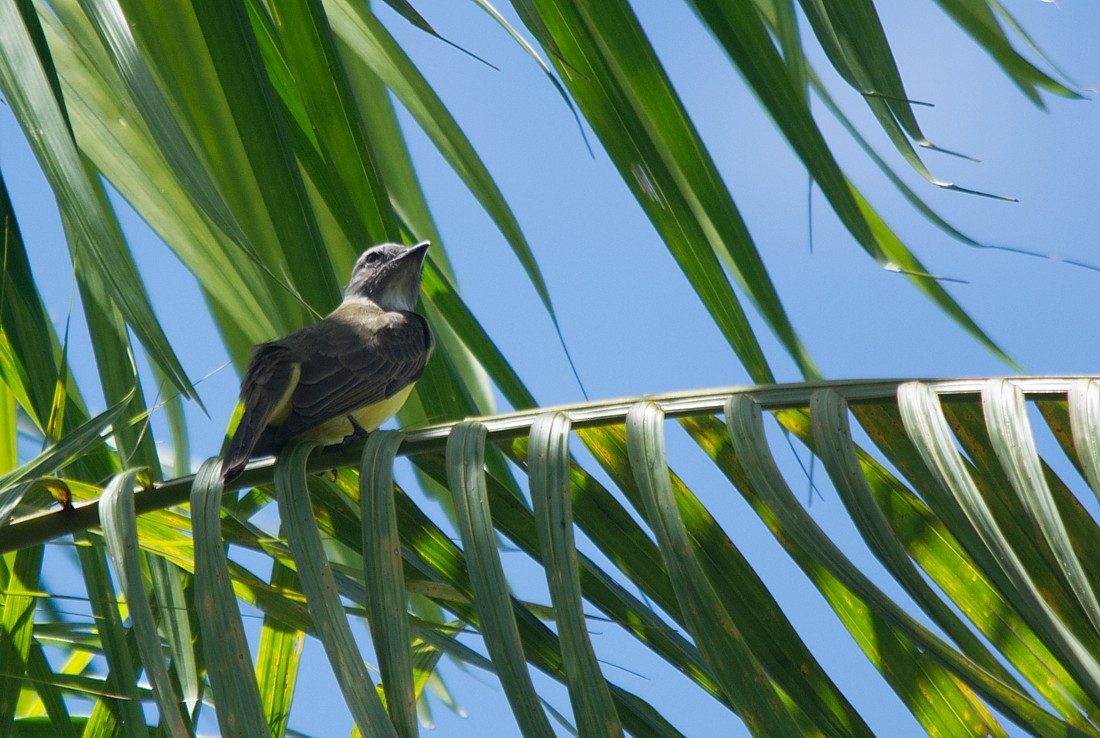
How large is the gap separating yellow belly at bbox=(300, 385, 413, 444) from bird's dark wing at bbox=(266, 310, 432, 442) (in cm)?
7

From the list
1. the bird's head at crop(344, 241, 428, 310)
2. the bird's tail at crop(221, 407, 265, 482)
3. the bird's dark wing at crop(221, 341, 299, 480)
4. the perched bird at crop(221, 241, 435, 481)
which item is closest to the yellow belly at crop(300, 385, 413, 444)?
the perched bird at crop(221, 241, 435, 481)

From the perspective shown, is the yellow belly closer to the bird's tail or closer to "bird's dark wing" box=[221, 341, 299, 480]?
"bird's dark wing" box=[221, 341, 299, 480]

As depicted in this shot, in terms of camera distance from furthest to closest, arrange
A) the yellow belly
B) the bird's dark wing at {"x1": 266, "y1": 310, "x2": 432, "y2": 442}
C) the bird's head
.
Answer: the bird's head, the yellow belly, the bird's dark wing at {"x1": 266, "y1": 310, "x2": 432, "y2": 442}

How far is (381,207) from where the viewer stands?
296 centimetres

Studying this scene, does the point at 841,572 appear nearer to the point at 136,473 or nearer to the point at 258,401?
the point at 136,473

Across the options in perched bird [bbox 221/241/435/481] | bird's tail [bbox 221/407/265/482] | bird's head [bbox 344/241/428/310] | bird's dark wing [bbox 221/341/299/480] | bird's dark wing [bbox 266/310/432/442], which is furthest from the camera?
bird's head [bbox 344/241/428/310]

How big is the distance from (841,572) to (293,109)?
2.30 metres

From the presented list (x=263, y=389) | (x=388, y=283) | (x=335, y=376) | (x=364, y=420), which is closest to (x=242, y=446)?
(x=263, y=389)

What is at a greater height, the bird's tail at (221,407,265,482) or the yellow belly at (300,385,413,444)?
the yellow belly at (300,385,413,444)

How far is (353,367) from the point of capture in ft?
14.2

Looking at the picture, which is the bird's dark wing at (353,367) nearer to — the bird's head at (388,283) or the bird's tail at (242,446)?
the bird's tail at (242,446)

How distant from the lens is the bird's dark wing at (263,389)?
319 cm

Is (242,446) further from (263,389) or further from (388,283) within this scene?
Result: (388,283)

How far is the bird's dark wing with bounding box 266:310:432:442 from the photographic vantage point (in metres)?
3.97
